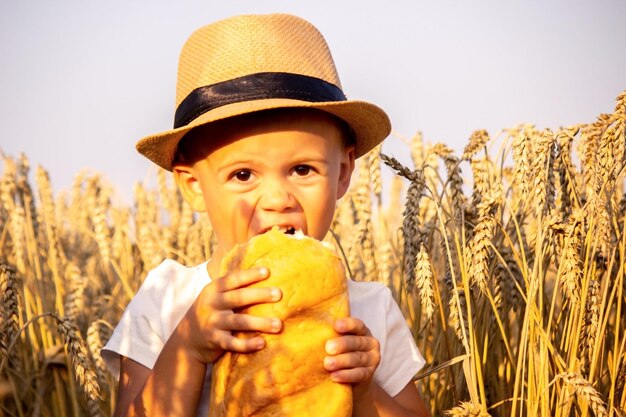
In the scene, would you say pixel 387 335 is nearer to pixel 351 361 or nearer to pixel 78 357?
pixel 351 361

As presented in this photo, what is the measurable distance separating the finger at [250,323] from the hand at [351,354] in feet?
0.38

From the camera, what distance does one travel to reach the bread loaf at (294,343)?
1.55 m

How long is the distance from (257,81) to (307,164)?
0.26 meters

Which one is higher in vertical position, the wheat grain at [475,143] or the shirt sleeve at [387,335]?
the wheat grain at [475,143]

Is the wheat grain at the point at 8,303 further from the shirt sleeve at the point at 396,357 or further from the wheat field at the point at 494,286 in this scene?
the shirt sleeve at the point at 396,357

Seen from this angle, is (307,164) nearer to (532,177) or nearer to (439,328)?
(532,177)

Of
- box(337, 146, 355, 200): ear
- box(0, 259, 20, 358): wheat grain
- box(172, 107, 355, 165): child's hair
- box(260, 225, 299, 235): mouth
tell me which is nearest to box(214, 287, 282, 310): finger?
box(260, 225, 299, 235): mouth

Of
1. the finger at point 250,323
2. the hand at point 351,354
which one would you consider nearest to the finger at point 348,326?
the hand at point 351,354

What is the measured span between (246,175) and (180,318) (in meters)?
0.44

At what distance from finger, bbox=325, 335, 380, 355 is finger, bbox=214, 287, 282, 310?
0.48ft

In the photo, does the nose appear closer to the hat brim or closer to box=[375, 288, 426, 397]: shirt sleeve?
the hat brim

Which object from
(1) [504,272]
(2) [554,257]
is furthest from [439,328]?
(2) [554,257]

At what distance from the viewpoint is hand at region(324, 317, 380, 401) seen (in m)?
1.58

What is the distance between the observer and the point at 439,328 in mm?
3012
